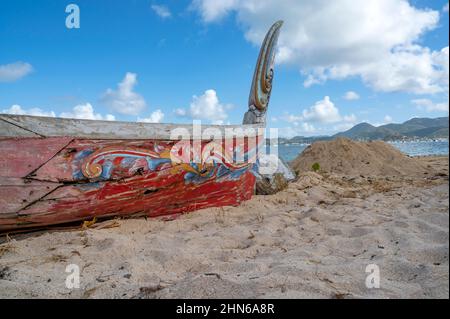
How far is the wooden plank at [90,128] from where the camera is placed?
2.67 m

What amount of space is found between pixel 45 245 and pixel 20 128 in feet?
3.44

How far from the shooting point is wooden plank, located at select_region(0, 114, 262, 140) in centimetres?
267

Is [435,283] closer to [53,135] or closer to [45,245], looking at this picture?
[45,245]

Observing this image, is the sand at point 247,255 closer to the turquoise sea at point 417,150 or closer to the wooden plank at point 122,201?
the wooden plank at point 122,201

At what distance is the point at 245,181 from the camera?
4383mm

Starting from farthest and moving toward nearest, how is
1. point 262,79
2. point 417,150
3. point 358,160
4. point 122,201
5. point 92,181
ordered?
1. point 417,150
2. point 358,160
3. point 262,79
4. point 122,201
5. point 92,181

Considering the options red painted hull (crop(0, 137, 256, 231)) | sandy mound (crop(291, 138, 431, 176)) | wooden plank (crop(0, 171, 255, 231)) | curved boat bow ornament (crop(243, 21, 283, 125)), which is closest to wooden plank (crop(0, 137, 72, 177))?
red painted hull (crop(0, 137, 256, 231))

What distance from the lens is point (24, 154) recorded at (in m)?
2.61

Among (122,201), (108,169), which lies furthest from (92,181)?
(122,201)

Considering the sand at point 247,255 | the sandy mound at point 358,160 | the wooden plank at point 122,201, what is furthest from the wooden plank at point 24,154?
the sandy mound at point 358,160

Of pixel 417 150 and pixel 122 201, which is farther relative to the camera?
pixel 417 150

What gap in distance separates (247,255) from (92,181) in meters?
1.69

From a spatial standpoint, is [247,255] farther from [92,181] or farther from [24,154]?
[24,154]

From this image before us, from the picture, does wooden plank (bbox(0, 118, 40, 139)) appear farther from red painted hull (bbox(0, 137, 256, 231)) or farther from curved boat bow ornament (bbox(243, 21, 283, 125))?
curved boat bow ornament (bbox(243, 21, 283, 125))
